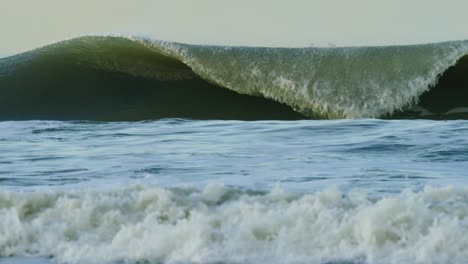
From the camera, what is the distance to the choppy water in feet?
16.3

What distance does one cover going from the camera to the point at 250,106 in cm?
1298

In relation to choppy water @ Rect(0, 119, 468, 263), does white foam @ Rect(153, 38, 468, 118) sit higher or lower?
higher

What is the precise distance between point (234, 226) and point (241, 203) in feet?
1.14

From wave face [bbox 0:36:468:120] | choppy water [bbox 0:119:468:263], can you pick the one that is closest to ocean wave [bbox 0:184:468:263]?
choppy water [bbox 0:119:468:263]

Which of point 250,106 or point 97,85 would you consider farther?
point 97,85

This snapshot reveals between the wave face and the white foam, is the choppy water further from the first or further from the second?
the wave face

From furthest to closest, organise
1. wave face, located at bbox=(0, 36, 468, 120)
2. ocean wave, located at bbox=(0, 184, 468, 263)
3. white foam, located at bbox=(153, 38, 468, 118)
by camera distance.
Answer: wave face, located at bbox=(0, 36, 468, 120), white foam, located at bbox=(153, 38, 468, 118), ocean wave, located at bbox=(0, 184, 468, 263)

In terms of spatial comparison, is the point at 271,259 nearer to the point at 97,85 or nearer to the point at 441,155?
the point at 441,155

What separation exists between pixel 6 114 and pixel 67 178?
7.16 metres

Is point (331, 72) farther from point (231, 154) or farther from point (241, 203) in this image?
point (241, 203)

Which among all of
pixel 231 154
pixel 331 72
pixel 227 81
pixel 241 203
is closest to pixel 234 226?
pixel 241 203

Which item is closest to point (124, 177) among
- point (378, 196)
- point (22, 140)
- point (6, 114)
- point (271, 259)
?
point (378, 196)

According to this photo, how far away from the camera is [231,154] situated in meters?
8.23

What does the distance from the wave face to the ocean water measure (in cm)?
3
